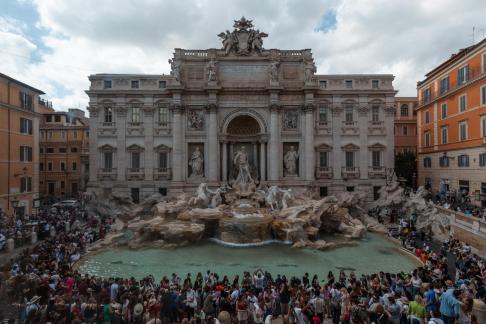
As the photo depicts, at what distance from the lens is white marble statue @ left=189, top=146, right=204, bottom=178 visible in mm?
31328

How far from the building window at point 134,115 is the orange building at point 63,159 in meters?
14.4

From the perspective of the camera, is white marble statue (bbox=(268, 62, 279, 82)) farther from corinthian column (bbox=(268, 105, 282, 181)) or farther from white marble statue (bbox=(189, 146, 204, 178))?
white marble statue (bbox=(189, 146, 204, 178))

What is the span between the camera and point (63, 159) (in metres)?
42.1

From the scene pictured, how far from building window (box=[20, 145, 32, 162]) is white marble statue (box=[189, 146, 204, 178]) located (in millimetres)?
15014

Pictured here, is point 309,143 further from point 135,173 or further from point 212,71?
point 135,173

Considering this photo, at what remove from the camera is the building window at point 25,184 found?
2645 centimetres

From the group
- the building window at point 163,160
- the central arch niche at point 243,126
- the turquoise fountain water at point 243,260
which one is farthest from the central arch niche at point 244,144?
the turquoise fountain water at point 243,260

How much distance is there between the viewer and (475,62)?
90.9ft

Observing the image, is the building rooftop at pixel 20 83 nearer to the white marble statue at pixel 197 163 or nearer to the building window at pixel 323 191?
the white marble statue at pixel 197 163

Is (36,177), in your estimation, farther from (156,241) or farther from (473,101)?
(473,101)

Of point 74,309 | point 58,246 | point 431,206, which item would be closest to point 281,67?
point 431,206

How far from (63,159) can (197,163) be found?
2340 cm

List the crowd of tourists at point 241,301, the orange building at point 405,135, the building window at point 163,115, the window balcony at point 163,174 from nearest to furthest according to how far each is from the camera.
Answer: the crowd of tourists at point 241,301
the window balcony at point 163,174
the building window at point 163,115
the orange building at point 405,135

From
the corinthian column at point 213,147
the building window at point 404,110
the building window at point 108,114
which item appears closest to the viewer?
the corinthian column at point 213,147
